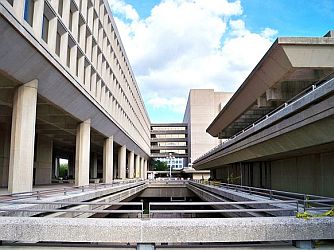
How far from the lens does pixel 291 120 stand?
14812 millimetres

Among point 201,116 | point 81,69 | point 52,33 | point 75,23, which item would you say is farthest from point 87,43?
point 201,116

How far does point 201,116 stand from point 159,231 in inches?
3852

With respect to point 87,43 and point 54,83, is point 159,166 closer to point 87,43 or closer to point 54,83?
point 87,43

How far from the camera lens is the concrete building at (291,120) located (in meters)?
12.9

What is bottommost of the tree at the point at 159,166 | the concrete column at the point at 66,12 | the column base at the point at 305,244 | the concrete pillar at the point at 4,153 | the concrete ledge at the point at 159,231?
the tree at the point at 159,166

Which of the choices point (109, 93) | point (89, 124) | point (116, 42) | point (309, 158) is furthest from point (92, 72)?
point (309, 158)

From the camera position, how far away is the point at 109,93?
124ft

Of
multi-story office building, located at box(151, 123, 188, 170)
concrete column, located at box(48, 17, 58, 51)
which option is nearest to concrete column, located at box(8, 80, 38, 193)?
concrete column, located at box(48, 17, 58, 51)

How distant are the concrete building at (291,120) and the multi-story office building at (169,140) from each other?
77.2 m

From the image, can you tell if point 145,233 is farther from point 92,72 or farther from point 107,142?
point 107,142

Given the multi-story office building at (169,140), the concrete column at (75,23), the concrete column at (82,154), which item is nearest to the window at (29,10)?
the concrete column at (75,23)

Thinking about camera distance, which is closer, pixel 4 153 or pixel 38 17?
pixel 38 17

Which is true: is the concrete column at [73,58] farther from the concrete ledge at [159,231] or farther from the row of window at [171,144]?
the row of window at [171,144]

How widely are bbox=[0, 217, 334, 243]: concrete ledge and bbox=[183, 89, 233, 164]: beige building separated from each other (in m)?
92.5
